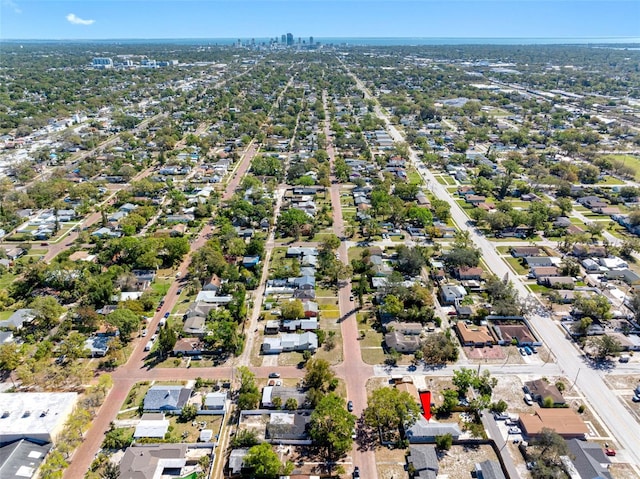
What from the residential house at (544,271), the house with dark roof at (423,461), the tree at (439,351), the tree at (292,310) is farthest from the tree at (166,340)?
the residential house at (544,271)

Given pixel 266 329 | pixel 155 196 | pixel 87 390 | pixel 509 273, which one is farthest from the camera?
pixel 155 196

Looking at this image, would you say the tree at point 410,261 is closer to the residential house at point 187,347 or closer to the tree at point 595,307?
the tree at point 595,307

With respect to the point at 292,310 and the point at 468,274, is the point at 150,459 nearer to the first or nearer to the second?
the point at 292,310

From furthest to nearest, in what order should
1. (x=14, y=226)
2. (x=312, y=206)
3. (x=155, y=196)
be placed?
(x=155, y=196)
(x=312, y=206)
(x=14, y=226)

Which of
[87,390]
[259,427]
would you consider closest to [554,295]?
[259,427]

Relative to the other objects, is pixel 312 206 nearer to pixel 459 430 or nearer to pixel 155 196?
pixel 155 196
